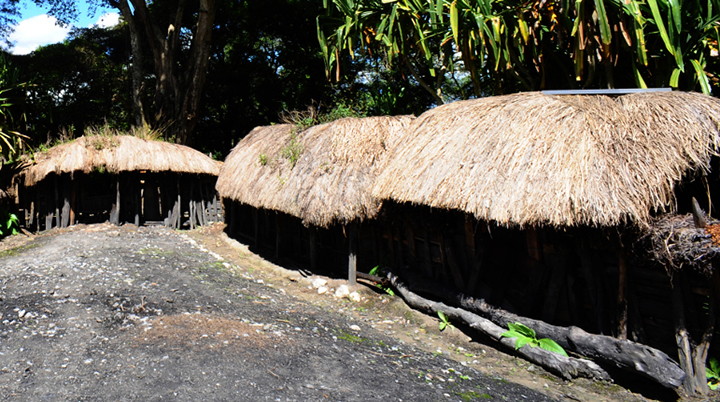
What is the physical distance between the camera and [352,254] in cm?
851

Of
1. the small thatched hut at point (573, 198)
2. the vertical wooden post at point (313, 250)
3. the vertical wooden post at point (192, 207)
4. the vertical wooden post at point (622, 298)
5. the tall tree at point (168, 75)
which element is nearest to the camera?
the small thatched hut at point (573, 198)

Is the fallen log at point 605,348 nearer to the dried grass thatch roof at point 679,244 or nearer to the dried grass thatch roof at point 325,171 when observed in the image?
the dried grass thatch roof at point 679,244

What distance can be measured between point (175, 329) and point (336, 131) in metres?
4.93

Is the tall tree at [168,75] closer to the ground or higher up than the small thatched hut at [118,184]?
higher up

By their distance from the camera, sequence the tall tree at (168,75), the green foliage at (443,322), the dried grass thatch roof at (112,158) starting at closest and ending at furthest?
1. the green foliage at (443,322)
2. the dried grass thatch roof at (112,158)
3. the tall tree at (168,75)

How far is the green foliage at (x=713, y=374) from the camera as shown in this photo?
15.3ft

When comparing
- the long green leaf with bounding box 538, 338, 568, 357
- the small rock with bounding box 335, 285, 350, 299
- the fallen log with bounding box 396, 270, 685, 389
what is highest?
the fallen log with bounding box 396, 270, 685, 389

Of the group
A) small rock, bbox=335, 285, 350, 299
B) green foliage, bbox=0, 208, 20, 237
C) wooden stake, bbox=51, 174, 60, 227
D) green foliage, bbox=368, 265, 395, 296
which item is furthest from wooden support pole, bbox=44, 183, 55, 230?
green foliage, bbox=368, 265, 395, 296

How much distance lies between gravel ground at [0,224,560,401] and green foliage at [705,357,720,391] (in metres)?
1.62

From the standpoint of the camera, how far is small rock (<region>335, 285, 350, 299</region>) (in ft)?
27.4

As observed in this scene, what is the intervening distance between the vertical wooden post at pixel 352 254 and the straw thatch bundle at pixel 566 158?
5.37 feet

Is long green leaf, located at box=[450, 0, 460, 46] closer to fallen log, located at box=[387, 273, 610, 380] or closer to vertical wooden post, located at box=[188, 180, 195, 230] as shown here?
fallen log, located at box=[387, 273, 610, 380]

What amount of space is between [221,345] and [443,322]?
3126 millimetres

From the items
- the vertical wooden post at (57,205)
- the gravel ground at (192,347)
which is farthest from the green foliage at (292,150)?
the vertical wooden post at (57,205)
